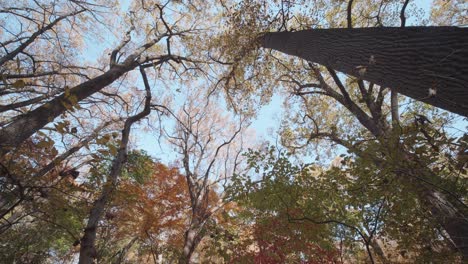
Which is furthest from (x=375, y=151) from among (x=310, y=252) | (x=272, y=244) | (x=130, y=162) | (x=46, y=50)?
(x=46, y=50)

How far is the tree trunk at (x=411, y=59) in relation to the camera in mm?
1979

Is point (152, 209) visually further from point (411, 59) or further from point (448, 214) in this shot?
point (411, 59)

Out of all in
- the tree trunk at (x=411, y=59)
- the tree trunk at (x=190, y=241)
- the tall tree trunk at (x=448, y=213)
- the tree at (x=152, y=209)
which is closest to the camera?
the tree trunk at (x=411, y=59)

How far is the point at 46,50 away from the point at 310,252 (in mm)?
10095

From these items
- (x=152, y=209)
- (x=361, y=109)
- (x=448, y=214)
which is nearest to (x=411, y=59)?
(x=448, y=214)

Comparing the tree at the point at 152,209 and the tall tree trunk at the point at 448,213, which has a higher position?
the tree at the point at 152,209

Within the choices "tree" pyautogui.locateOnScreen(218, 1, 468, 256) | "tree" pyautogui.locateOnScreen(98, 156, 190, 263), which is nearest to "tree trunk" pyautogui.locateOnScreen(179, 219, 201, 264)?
"tree" pyautogui.locateOnScreen(98, 156, 190, 263)

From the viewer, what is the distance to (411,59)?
2.30 m

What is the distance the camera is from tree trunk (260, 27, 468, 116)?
1.98 metres

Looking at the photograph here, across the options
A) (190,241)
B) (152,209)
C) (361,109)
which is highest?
(361,109)

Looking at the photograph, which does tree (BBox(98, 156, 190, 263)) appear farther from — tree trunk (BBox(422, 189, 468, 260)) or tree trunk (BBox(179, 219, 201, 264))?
tree trunk (BBox(422, 189, 468, 260))

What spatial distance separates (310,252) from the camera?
4.81m

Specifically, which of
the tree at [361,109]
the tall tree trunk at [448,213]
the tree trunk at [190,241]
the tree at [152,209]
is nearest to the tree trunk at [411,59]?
the tree at [361,109]

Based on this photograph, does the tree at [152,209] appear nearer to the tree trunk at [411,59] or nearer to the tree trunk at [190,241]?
the tree trunk at [190,241]
